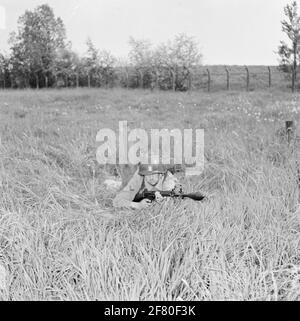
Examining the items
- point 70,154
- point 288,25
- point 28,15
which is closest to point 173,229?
point 70,154

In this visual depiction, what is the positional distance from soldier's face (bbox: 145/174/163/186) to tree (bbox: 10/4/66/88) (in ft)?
35.4

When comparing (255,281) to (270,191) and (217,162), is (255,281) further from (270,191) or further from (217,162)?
(217,162)

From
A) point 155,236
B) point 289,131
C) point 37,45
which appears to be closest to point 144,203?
point 155,236

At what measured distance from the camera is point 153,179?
256cm

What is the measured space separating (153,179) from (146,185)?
6 centimetres

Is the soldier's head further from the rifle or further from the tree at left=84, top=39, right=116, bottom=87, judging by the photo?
the tree at left=84, top=39, right=116, bottom=87

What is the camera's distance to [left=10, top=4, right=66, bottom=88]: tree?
39.6 feet

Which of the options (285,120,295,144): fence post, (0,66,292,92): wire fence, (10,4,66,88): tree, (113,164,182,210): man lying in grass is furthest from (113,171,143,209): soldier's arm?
(0,66,292,92): wire fence

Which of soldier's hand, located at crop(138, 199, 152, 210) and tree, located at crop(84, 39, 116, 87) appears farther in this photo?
tree, located at crop(84, 39, 116, 87)

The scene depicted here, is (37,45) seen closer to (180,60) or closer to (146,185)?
(180,60)

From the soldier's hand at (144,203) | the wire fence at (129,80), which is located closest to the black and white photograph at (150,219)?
the soldier's hand at (144,203)

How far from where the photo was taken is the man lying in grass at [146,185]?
8.32 feet

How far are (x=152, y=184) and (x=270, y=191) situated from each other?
2.74 ft

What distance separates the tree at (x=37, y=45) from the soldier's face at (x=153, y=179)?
10.8 meters
